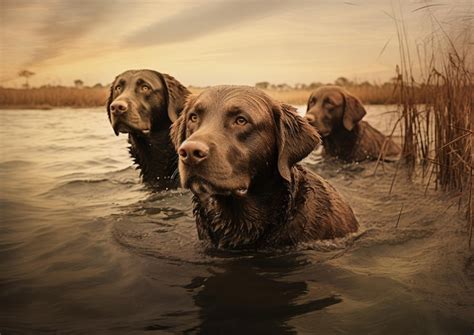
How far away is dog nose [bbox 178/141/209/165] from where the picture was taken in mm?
2824

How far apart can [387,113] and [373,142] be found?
76.0 inches

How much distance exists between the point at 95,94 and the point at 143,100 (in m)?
0.69

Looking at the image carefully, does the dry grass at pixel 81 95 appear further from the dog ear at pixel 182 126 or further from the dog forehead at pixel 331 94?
the dog forehead at pixel 331 94

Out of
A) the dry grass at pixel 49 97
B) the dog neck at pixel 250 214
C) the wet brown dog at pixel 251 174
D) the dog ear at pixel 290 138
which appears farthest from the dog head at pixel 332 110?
the dry grass at pixel 49 97

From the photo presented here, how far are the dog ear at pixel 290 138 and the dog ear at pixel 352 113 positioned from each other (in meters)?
1.47

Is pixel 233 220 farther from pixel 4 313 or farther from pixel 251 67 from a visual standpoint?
pixel 4 313

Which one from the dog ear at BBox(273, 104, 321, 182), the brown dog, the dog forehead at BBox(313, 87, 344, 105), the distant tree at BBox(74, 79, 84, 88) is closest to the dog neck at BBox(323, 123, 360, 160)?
the brown dog

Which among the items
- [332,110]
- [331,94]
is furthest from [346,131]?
[331,94]

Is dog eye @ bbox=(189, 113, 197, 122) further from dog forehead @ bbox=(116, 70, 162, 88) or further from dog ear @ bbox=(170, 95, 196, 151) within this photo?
dog forehead @ bbox=(116, 70, 162, 88)

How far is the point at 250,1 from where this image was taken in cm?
326

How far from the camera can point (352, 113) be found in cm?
530

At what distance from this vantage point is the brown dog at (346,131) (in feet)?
16.7

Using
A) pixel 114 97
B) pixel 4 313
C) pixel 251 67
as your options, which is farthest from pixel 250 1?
pixel 4 313

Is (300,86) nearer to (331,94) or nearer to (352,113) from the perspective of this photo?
(331,94)
